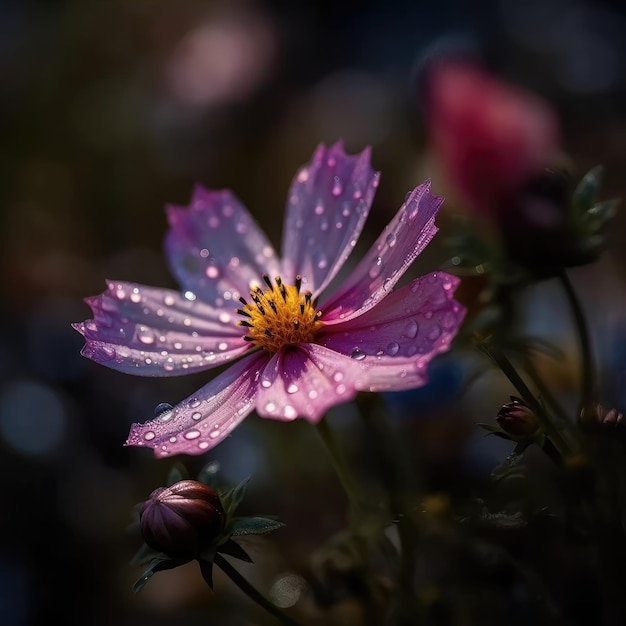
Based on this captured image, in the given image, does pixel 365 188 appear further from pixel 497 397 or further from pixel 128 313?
pixel 497 397

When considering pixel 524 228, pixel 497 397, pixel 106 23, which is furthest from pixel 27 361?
pixel 106 23

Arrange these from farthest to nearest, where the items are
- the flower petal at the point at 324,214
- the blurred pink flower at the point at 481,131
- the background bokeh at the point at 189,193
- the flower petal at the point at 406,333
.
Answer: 1. the background bokeh at the point at 189,193
2. the blurred pink flower at the point at 481,131
3. the flower petal at the point at 324,214
4. the flower petal at the point at 406,333

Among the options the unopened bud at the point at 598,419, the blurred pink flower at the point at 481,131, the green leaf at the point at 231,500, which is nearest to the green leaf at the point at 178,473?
the green leaf at the point at 231,500

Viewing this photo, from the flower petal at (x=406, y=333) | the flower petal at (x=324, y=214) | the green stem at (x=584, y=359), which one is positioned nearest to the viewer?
the flower petal at (x=406, y=333)

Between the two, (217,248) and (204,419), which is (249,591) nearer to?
(204,419)

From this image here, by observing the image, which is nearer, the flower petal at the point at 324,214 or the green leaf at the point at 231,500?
the green leaf at the point at 231,500

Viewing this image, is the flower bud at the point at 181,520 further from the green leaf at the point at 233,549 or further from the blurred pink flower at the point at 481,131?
the blurred pink flower at the point at 481,131
